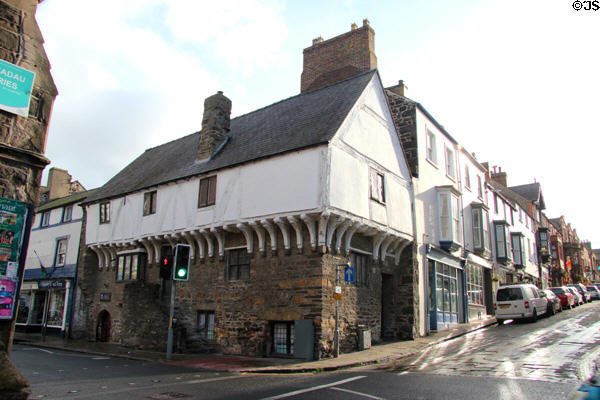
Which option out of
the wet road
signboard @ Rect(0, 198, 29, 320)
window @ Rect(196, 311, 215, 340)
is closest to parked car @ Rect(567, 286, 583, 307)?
the wet road

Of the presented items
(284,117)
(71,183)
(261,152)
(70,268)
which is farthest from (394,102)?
(71,183)

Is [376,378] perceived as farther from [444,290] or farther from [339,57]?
[339,57]

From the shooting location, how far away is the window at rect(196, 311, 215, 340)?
1728 centimetres

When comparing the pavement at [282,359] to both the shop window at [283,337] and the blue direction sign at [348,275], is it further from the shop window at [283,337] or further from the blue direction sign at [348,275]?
the blue direction sign at [348,275]

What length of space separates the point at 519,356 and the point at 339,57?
59.1 feet

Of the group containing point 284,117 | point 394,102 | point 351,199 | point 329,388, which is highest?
point 394,102

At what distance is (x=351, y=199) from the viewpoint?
15.1 m

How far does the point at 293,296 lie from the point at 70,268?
16.9 meters

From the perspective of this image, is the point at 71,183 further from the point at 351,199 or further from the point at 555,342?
the point at 555,342

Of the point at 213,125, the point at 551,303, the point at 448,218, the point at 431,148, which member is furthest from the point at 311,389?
the point at 551,303

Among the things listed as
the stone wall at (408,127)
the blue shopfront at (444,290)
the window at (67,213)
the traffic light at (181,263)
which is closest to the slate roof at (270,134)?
the window at (67,213)

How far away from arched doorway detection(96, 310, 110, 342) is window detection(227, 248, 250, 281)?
30.9 ft

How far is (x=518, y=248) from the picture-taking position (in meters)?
34.5

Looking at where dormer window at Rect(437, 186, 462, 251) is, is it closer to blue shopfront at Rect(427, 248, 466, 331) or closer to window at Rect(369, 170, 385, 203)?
blue shopfront at Rect(427, 248, 466, 331)
